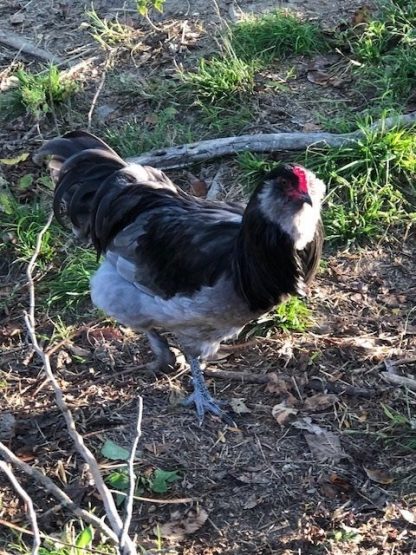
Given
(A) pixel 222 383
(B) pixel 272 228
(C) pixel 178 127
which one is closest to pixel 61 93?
(C) pixel 178 127

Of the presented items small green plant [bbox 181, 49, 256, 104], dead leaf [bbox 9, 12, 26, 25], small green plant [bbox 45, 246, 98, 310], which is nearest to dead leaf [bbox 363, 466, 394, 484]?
small green plant [bbox 45, 246, 98, 310]

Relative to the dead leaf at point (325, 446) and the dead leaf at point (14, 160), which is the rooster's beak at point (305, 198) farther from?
the dead leaf at point (14, 160)

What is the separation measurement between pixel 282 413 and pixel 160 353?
0.74 metres

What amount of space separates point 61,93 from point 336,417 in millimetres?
3461

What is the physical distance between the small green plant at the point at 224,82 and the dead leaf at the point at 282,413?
2.66 metres

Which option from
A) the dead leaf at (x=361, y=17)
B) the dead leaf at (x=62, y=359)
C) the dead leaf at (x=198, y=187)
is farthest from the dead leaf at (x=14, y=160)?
the dead leaf at (x=361, y=17)

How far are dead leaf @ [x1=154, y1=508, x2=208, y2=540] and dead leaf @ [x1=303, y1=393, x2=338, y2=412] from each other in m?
0.82

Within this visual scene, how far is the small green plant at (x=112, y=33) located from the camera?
6.65 meters

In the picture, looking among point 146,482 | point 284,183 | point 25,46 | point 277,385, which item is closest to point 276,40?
point 25,46

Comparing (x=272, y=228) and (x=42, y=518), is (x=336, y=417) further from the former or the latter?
(x=42, y=518)

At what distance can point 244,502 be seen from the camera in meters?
3.73

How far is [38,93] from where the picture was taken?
6.07 metres

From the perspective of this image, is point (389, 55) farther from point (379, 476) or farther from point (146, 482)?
point (146, 482)

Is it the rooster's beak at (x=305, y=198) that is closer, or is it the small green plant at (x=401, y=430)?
the rooster's beak at (x=305, y=198)
